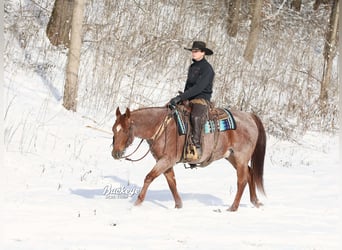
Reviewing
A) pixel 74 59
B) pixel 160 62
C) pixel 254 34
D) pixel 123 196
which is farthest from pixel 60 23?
pixel 123 196

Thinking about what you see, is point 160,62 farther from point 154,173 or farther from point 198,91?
point 154,173

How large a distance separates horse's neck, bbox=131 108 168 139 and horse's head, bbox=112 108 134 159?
0.14 metres

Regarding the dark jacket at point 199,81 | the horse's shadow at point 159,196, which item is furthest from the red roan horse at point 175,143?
the horse's shadow at point 159,196

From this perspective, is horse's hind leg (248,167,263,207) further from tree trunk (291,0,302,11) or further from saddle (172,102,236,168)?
tree trunk (291,0,302,11)

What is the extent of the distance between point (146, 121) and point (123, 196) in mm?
1469

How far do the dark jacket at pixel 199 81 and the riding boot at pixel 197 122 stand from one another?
17cm

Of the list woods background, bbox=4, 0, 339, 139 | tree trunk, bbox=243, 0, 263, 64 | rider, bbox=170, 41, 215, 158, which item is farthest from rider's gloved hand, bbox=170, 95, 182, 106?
tree trunk, bbox=243, 0, 263, 64

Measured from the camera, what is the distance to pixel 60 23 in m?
14.9

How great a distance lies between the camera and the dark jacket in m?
8.19

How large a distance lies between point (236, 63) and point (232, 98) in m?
2.09

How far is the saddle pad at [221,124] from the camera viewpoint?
8.38m

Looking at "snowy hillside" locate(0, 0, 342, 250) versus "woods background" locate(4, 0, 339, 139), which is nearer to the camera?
"snowy hillside" locate(0, 0, 342, 250)

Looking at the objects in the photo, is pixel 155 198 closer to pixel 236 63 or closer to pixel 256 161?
pixel 256 161

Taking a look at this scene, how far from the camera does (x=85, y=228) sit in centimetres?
677
